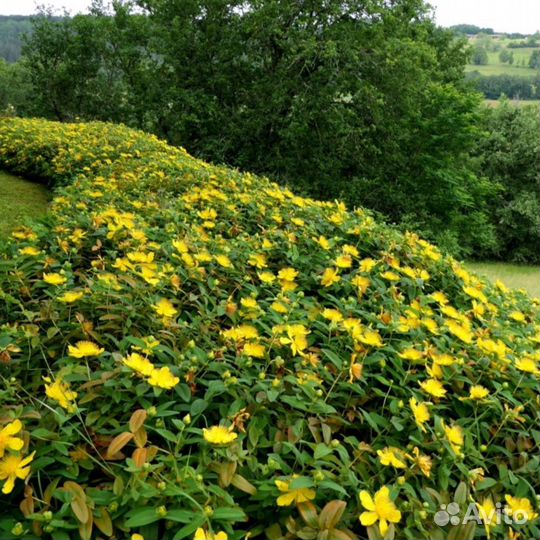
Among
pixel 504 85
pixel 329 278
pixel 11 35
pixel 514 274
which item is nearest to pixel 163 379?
pixel 329 278

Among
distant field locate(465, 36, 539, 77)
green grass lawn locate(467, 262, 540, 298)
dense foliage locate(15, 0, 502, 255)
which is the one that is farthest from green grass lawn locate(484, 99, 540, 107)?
distant field locate(465, 36, 539, 77)

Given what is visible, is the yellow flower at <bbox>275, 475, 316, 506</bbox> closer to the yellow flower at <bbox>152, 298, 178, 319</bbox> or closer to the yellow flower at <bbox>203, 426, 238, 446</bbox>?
the yellow flower at <bbox>203, 426, 238, 446</bbox>

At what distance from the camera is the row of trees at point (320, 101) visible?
10125mm

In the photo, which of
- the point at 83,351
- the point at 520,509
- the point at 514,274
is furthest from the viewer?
the point at 514,274

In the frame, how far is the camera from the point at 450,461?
1.02 meters

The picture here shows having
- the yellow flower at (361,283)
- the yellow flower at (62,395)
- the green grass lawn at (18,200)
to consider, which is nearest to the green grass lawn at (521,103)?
the green grass lawn at (18,200)

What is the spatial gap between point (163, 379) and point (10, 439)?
281mm

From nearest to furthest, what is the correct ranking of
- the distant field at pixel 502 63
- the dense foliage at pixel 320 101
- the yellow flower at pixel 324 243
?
1. the yellow flower at pixel 324 243
2. the dense foliage at pixel 320 101
3. the distant field at pixel 502 63

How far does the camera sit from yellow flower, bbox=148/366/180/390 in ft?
3.31

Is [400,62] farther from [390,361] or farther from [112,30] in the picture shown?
[390,361]

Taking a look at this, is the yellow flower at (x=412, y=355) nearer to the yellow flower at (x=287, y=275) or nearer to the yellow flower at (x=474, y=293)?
the yellow flower at (x=287, y=275)

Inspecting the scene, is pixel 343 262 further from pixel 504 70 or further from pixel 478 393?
pixel 504 70

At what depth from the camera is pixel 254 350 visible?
1165 millimetres

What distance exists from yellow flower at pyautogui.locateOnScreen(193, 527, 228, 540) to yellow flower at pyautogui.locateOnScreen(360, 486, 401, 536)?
233mm
